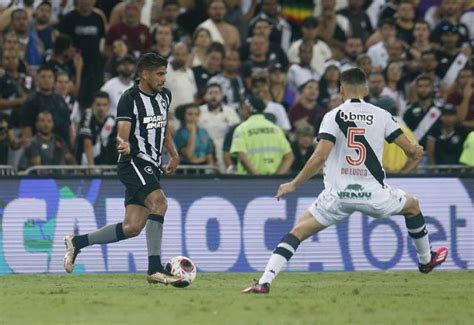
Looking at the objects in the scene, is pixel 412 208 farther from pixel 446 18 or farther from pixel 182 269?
pixel 446 18

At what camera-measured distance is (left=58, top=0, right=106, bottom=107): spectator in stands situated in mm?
19250

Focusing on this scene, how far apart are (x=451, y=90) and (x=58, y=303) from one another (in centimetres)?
1001

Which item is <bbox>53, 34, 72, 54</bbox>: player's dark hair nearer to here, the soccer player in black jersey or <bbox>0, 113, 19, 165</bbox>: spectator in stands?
<bbox>0, 113, 19, 165</bbox>: spectator in stands

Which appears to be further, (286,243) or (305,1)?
(305,1)

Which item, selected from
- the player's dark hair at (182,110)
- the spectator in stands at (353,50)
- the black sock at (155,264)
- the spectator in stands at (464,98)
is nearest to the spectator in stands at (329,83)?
the spectator in stands at (353,50)

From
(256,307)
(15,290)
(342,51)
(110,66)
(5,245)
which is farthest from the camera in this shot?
(342,51)

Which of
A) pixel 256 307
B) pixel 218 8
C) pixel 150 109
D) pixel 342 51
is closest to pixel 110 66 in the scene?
pixel 218 8

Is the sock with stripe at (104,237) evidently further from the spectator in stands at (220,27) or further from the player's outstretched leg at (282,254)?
the spectator in stands at (220,27)

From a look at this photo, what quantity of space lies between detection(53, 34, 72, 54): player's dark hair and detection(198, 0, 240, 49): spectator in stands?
7.54 ft

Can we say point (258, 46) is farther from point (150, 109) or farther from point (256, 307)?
point (256, 307)

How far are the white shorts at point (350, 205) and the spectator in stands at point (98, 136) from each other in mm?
5805

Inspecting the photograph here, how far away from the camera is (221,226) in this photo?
16250 millimetres

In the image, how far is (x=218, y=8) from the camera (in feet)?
65.4

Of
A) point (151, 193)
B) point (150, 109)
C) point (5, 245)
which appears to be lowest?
point (5, 245)
